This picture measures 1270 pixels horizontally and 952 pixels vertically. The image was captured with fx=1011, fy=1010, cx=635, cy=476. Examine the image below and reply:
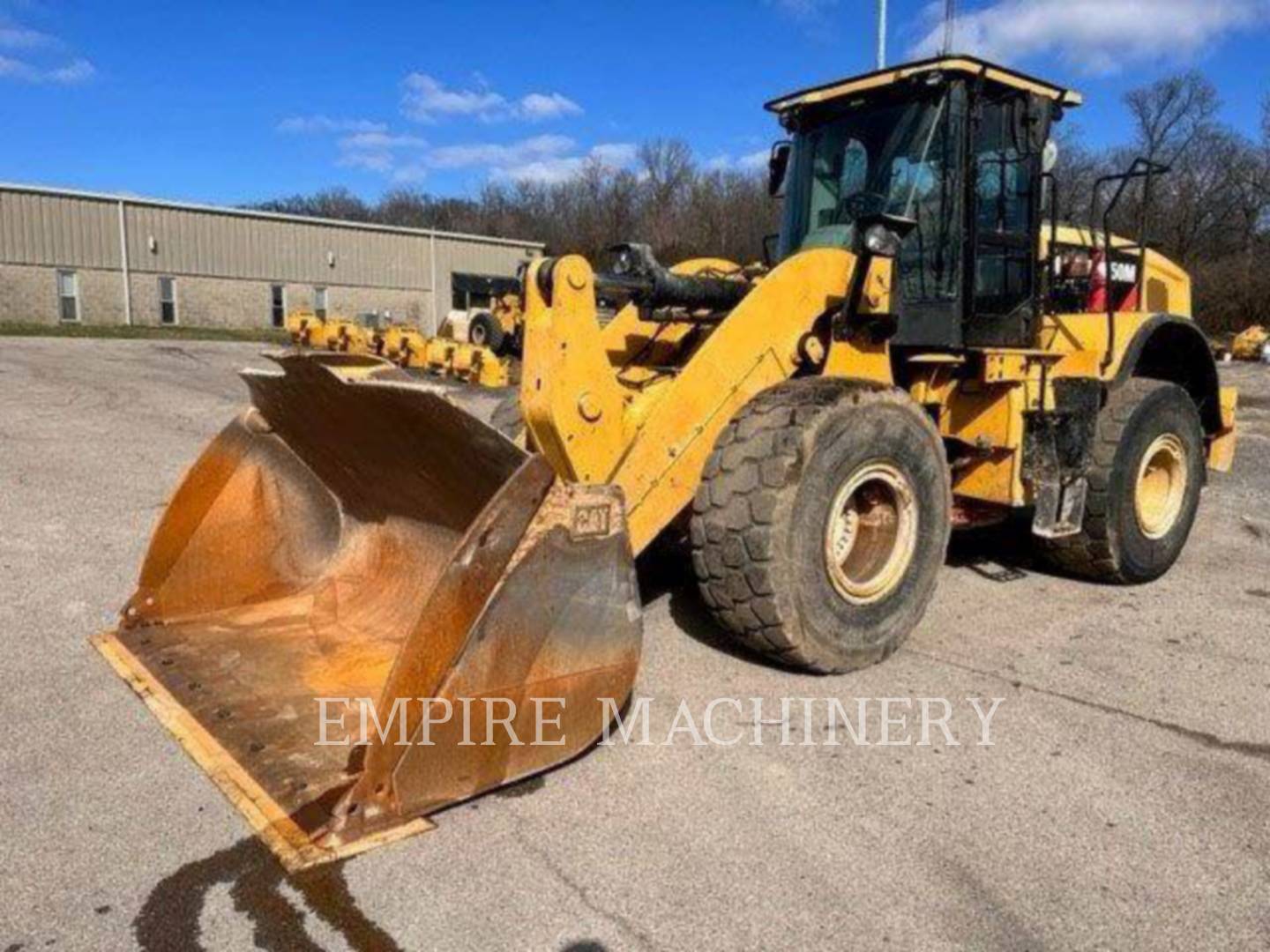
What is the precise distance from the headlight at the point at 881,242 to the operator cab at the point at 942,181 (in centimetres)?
20

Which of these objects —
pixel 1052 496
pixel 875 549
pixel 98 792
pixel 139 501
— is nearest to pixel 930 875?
pixel 875 549

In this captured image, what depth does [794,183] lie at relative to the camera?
5.75 m

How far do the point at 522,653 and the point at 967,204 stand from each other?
3.40 m

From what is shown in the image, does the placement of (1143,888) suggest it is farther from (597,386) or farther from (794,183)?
(794,183)

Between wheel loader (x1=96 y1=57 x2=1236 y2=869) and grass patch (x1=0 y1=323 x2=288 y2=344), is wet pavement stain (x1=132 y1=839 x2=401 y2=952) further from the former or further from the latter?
grass patch (x1=0 y1=323 x2=288 y2=344)

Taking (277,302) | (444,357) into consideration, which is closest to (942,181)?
(444,357)

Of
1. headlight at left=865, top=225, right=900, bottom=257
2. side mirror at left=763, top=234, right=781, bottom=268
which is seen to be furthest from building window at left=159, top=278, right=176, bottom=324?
headlight at left=865, top=225, right=900, bottom=257

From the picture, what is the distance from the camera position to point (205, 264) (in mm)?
34719

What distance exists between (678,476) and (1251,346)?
30.5m

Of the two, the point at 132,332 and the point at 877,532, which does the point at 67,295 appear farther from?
the point at 877,532

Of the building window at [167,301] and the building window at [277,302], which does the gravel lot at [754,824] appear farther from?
the building window at [277,302]

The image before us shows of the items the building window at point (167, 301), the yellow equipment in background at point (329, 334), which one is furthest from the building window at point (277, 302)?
the yellow equipment in background at point (329, 334)

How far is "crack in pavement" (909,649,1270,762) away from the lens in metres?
3.68

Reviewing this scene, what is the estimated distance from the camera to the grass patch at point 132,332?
27.5 metres
